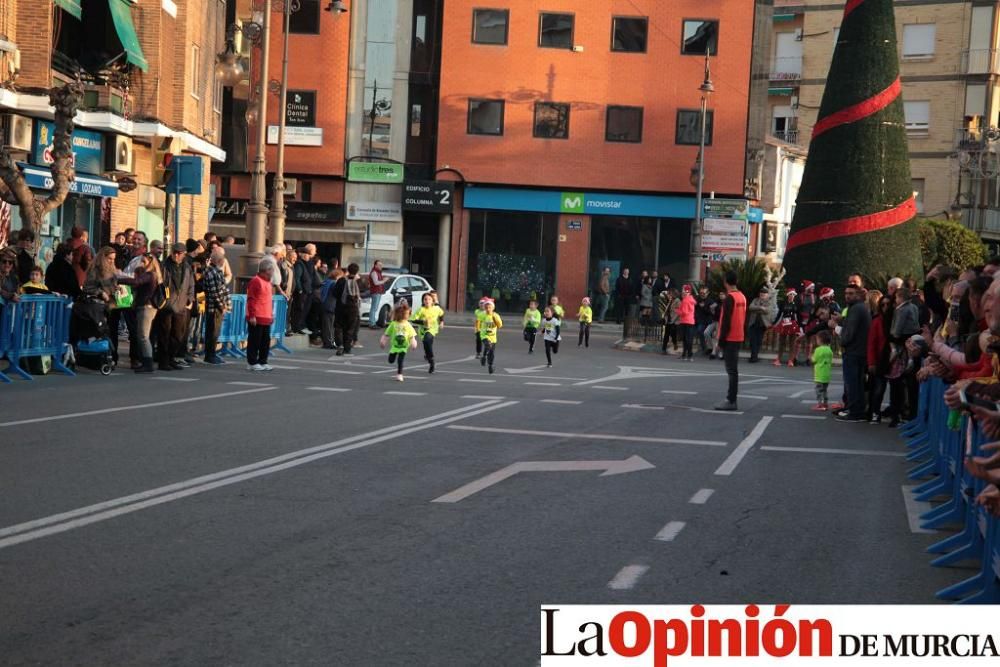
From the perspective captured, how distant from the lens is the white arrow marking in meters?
11.1

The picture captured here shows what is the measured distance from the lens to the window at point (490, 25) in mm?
50938

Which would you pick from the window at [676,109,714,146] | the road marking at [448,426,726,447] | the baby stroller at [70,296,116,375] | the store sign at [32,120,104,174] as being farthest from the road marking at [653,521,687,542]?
the window at [676,109,714,146]

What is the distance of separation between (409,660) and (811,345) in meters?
28.0

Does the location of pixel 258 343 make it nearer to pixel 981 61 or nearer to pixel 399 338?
pixel 399 338

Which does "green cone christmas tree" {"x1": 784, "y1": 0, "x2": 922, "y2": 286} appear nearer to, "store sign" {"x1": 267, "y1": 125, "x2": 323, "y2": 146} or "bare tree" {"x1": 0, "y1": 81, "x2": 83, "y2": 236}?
"bare tree" {"x1": 0, "y1": 81, "x2": 83, "y2": 236}

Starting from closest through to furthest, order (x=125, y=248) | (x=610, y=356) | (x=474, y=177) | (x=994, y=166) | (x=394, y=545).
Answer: (x=394, y=545) → (x=125, y=248) → (x=610, y=356) → (x=474, y=177) → (x=994, y=166)

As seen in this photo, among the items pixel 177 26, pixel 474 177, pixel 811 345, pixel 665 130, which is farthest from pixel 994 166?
pixel 177 26

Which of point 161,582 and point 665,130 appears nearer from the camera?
point 161,582

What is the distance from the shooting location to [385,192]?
51281mm

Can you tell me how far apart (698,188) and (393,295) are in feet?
41.0

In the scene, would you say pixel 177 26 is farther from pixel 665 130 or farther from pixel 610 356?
pixel 665 130

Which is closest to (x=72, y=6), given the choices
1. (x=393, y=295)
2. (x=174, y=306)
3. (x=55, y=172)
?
(x=55, y=172)

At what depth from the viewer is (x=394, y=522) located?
9062 millimetres

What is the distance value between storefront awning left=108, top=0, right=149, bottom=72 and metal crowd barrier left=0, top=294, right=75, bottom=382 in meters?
13.8
